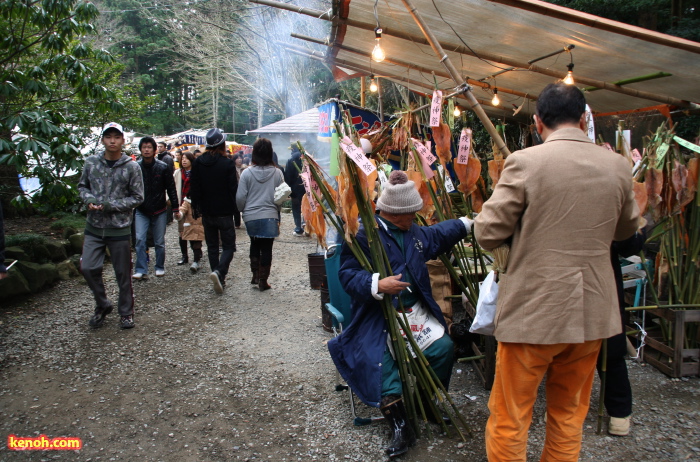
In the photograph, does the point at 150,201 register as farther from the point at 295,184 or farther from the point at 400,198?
the point at 400,198

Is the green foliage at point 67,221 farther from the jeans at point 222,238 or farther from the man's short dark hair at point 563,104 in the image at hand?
the man's short dark hair at point 563,104

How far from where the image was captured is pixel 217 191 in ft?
20.4

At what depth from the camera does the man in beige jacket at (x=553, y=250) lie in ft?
6.56

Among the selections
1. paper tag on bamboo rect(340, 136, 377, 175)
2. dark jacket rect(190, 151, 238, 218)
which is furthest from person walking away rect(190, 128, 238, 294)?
paper tag on bamboo rect(340, 136, 377, 175)

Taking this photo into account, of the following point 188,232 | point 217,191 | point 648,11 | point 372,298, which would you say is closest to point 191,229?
point 188,232

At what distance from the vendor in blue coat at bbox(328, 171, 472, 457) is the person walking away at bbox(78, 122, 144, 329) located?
9.28 ft

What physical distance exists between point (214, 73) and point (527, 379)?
1111 inches

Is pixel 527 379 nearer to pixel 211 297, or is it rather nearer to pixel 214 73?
pixel 211 297

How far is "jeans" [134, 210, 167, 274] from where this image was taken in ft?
22.0

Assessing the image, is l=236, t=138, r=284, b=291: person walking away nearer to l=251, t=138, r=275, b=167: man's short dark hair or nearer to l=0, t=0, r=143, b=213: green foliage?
l=251, t=138, r=275, b=167: man's short dark hair

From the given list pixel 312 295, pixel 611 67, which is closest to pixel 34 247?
pixel 312 295

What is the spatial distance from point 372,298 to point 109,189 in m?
3.30

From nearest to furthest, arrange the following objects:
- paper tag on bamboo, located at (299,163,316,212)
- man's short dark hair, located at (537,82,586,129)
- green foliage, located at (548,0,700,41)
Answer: man's short dark hair, located at (537,82,586,129) → paper tag on bamboo, located at (299,163,316,212) → green foliage, located at (548,0,700,41)

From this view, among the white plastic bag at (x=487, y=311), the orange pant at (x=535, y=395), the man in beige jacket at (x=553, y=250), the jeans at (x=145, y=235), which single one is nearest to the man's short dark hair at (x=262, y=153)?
the jeans at (x=145, y=235)
